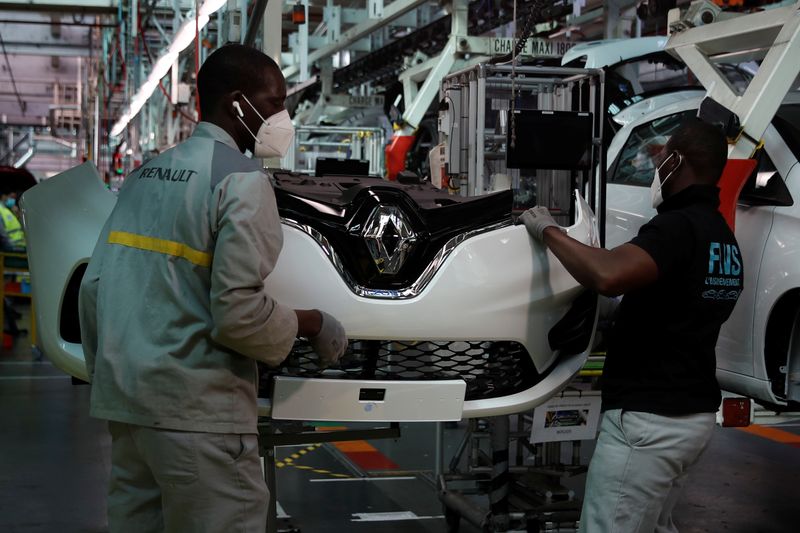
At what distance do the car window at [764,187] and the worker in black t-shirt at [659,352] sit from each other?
4.75 feet

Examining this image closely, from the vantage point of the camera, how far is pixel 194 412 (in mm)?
2447

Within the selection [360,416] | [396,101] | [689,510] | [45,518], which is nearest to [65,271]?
[360,416]

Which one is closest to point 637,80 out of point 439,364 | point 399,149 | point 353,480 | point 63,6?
point 399,149

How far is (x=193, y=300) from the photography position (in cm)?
246

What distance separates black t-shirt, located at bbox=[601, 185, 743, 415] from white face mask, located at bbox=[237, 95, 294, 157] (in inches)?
41.3

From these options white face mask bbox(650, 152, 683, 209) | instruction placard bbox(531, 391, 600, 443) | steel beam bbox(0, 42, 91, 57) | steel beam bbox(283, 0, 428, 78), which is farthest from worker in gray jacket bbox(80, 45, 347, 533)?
steel beam bbox(0, 42, 91, 57)

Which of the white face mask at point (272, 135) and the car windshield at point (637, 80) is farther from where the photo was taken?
the car windshield at point (637, 80)

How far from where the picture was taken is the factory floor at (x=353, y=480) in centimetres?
516

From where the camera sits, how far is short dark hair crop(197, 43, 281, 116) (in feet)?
8.69

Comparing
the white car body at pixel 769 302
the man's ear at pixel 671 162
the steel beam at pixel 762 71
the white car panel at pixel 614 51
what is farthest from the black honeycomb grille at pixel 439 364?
the white car panel at pixel 614 51

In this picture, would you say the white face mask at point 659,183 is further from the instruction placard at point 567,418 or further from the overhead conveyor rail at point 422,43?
the overhead conveyor rail at point 422,43

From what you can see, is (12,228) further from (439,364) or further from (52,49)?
(52,49)

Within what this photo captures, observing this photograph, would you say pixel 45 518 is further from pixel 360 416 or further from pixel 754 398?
pixel 754 398

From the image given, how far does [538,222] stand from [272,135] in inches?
40.0
